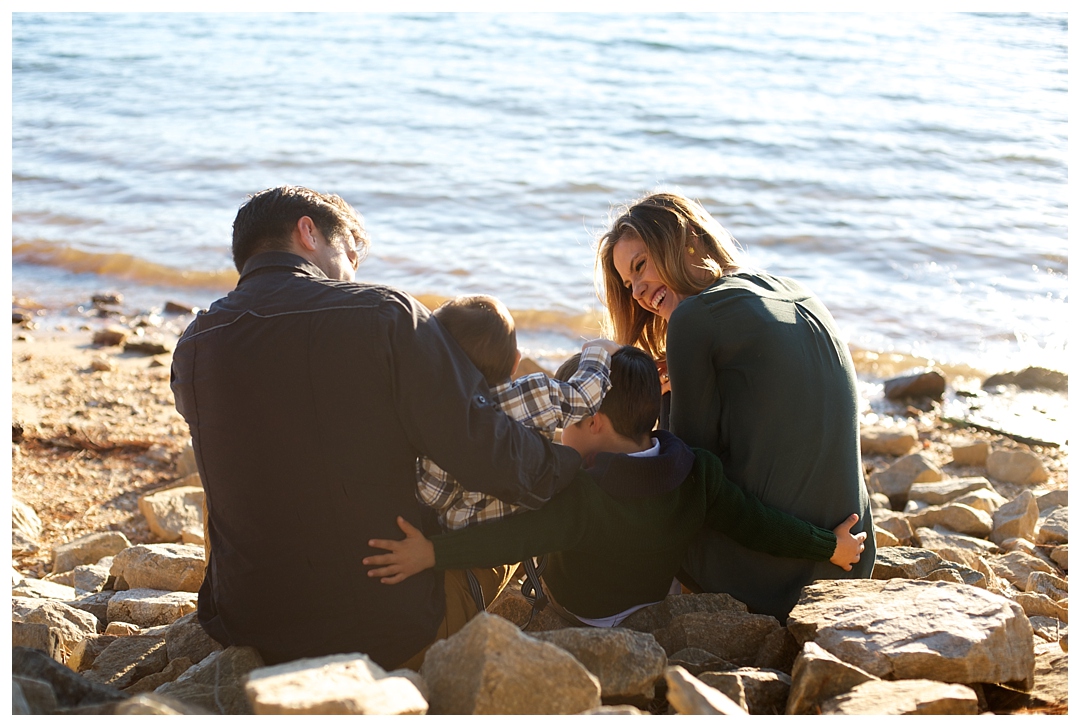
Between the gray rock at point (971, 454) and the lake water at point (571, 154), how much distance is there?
1740mm

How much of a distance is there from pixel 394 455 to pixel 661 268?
1.27m

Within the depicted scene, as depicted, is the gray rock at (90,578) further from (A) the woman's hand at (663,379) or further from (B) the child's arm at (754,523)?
(B) the child's arm at (754,523)

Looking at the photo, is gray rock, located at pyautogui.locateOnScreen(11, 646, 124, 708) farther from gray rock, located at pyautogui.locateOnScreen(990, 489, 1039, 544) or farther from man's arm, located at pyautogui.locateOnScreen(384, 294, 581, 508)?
gray rock, located at pyautogui.locateOnScreen(990, 489, 1039, 544)

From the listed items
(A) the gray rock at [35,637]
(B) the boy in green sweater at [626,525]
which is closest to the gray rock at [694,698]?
(B) the boy in green sweater at [626,525]

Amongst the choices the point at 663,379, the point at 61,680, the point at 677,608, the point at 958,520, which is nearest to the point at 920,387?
the point at 958,520

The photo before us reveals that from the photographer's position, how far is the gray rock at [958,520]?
425cm

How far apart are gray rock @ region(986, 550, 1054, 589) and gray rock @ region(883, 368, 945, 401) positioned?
2516 millimetres

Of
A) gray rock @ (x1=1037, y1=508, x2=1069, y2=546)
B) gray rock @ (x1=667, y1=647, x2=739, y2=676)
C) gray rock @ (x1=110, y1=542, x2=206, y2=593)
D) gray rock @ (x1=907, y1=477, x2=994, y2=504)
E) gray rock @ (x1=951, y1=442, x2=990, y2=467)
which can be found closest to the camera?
gray rock @ (x1=667, y1=647, x2=739, y2=676)

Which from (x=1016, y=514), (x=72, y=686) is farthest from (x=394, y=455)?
(x=1016, y=514)

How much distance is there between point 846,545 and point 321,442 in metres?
1.57

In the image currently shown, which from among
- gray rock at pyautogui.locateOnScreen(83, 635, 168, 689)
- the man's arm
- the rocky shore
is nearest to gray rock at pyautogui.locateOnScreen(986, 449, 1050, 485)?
the rocky shore

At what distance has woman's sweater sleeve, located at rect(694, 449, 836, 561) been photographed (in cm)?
261

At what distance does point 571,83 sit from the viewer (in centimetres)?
1609

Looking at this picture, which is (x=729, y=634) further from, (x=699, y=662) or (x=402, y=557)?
(x=402, y=557)
